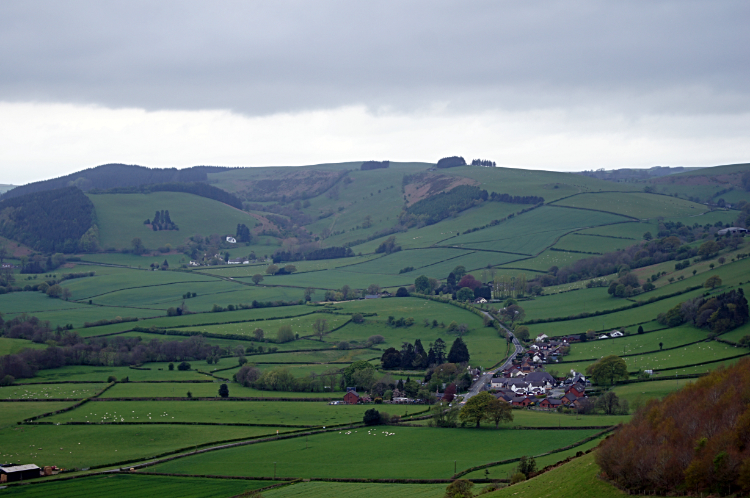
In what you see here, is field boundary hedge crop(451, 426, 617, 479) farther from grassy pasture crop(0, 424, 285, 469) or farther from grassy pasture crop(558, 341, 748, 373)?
grassy pasture crop(558, 341, 748, 373)

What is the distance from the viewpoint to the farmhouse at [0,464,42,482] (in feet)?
170

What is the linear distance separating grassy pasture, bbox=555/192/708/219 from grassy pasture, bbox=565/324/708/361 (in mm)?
90808

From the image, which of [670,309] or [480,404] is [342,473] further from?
[670,309]

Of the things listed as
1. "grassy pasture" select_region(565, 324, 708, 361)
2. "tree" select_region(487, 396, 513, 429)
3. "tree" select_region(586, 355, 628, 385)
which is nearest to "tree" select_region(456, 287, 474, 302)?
"grassy pasture" select_region(565, 324, 708, 361)

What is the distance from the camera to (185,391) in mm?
79500

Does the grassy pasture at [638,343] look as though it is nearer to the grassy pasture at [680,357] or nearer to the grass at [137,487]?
the grassy pasture at [680,357]

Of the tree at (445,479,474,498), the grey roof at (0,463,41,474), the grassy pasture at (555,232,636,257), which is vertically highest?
the grassy pasture at (555,232,636,257)

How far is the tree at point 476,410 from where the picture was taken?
62.6m

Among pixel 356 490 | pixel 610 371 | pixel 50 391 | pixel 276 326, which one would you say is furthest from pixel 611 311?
pixel 50 391

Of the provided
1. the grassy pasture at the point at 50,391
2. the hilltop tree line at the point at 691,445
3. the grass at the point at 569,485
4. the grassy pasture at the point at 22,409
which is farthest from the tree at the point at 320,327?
the hilltop tree line at the point at 691,445

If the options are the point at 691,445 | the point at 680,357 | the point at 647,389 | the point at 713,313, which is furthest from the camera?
the point at 713,313

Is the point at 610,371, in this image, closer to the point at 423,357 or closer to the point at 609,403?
the point at 609,403

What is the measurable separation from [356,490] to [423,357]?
43.7m

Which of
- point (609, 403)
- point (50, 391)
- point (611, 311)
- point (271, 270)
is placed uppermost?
point (271, 270)
